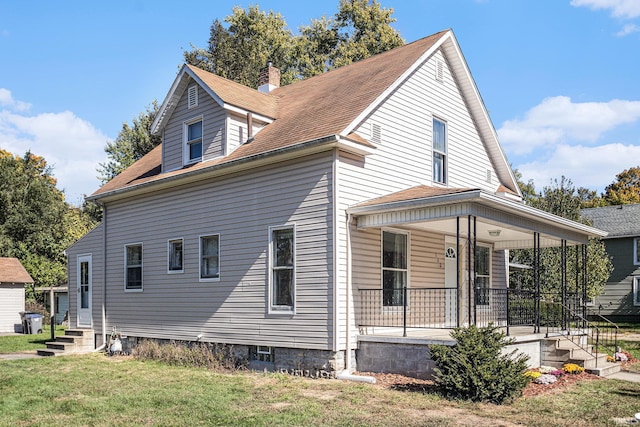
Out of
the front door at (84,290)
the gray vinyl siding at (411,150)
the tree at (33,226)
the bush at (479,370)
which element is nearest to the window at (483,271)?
the gray vinyl siding at (411,150)

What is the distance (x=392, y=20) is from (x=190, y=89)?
23.1 metres

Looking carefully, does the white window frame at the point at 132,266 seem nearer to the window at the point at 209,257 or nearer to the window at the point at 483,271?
the window at the point at 209,257

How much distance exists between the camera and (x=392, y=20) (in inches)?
1458

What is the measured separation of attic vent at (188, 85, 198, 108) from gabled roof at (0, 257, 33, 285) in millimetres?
17245

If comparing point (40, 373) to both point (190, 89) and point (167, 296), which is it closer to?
point (167, 296)

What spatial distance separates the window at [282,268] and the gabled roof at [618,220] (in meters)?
24.1

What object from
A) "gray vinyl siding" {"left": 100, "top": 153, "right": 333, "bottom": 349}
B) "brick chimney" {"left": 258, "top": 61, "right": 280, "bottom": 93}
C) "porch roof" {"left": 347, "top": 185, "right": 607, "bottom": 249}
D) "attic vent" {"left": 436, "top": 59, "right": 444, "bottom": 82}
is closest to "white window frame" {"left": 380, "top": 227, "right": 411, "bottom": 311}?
"porch roof" {"left": 347, "top": 185, "right": 607, "bottom": 249}

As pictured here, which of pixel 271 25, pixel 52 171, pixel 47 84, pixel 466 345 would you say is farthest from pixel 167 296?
pixel 52 171

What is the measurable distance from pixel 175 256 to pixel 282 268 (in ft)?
13.8

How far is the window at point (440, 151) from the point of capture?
16.2 m

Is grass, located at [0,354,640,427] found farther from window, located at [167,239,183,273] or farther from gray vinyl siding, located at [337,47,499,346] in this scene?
window, located at [167,239,183,273]

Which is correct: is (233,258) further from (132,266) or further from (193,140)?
(132,266)

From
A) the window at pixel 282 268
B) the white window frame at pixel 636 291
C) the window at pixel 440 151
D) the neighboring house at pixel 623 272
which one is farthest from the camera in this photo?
the neighboring house at pixel 623 272

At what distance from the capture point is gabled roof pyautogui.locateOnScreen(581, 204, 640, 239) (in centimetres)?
3247
